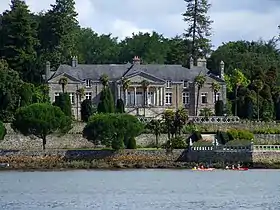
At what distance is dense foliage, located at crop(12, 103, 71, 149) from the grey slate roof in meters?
15.7

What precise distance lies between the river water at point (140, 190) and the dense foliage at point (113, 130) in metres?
7.66

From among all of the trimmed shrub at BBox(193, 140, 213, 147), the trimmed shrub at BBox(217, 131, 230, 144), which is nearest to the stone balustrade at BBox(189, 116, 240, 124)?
the trimmed shrub at BBox(217, 131, 230, 144)

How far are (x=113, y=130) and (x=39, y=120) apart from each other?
18.5 feet

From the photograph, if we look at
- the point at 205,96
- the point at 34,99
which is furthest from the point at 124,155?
the point at 205,96

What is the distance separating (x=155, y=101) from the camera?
362 ft

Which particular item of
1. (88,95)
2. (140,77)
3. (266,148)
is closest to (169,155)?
(266,148)

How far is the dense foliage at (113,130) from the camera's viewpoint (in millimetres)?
90519

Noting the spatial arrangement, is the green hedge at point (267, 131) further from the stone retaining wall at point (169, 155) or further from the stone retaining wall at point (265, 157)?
the stone retaining wall at point (265, 157)

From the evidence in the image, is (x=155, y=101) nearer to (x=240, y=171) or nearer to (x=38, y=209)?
(x=240, y=171)

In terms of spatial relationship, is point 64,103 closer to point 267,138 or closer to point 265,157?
point 267,138

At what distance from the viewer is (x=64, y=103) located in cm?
10069

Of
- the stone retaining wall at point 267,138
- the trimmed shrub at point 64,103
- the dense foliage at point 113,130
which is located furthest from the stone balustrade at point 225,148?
the trimmed shrub at point 64,103

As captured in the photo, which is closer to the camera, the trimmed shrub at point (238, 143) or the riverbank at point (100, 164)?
the riverbank at point (100, 164)

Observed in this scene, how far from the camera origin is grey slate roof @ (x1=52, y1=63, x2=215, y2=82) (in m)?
110
